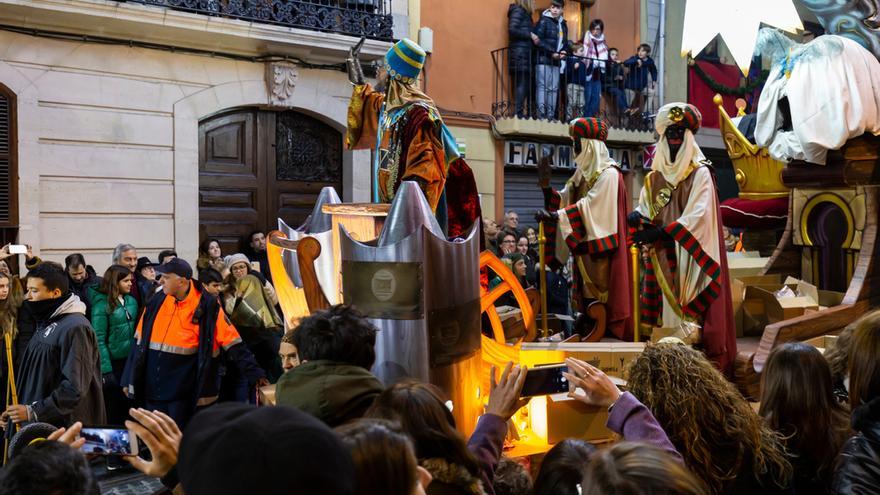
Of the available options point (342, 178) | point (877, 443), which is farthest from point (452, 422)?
point (342, 178)

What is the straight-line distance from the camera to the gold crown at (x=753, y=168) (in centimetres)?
761

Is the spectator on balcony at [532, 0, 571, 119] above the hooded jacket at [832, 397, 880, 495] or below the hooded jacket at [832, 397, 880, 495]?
above

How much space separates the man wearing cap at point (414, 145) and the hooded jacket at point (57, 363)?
1742 millimetres

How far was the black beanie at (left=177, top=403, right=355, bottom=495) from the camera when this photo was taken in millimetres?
1241

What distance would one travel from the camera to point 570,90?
44.6 ft

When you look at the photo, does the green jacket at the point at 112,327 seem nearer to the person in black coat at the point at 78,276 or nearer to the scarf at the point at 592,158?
the person in black coat at the point at 78,276

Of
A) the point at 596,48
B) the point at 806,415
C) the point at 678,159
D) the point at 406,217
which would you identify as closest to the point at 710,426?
the point at 806,415

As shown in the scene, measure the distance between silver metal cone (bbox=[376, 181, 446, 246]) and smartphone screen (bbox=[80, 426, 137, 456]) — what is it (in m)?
1.31

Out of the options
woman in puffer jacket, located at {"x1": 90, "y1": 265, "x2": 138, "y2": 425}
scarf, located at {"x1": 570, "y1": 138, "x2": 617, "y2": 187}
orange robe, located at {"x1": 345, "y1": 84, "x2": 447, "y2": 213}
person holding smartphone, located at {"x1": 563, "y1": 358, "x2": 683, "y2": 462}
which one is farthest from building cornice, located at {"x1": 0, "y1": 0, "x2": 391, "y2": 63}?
person holding smartphone, located at {"x1": 563, "y1": 358, "x2": 683, "y2": 462}

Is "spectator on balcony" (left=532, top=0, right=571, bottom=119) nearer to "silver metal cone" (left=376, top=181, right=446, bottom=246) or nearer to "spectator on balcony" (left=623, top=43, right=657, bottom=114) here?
"spectator on balcony" (left=623, top=43, right=657, bottom=114)

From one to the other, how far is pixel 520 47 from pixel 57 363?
9880 millimetres

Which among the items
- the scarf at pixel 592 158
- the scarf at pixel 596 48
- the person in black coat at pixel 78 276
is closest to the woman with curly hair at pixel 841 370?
the scarf at pixel 592 158

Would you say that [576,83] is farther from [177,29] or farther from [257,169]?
[177,29]

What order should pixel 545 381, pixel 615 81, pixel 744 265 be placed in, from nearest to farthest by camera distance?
pixel 545 381 < pixel 744 265 < pixel 615 81
